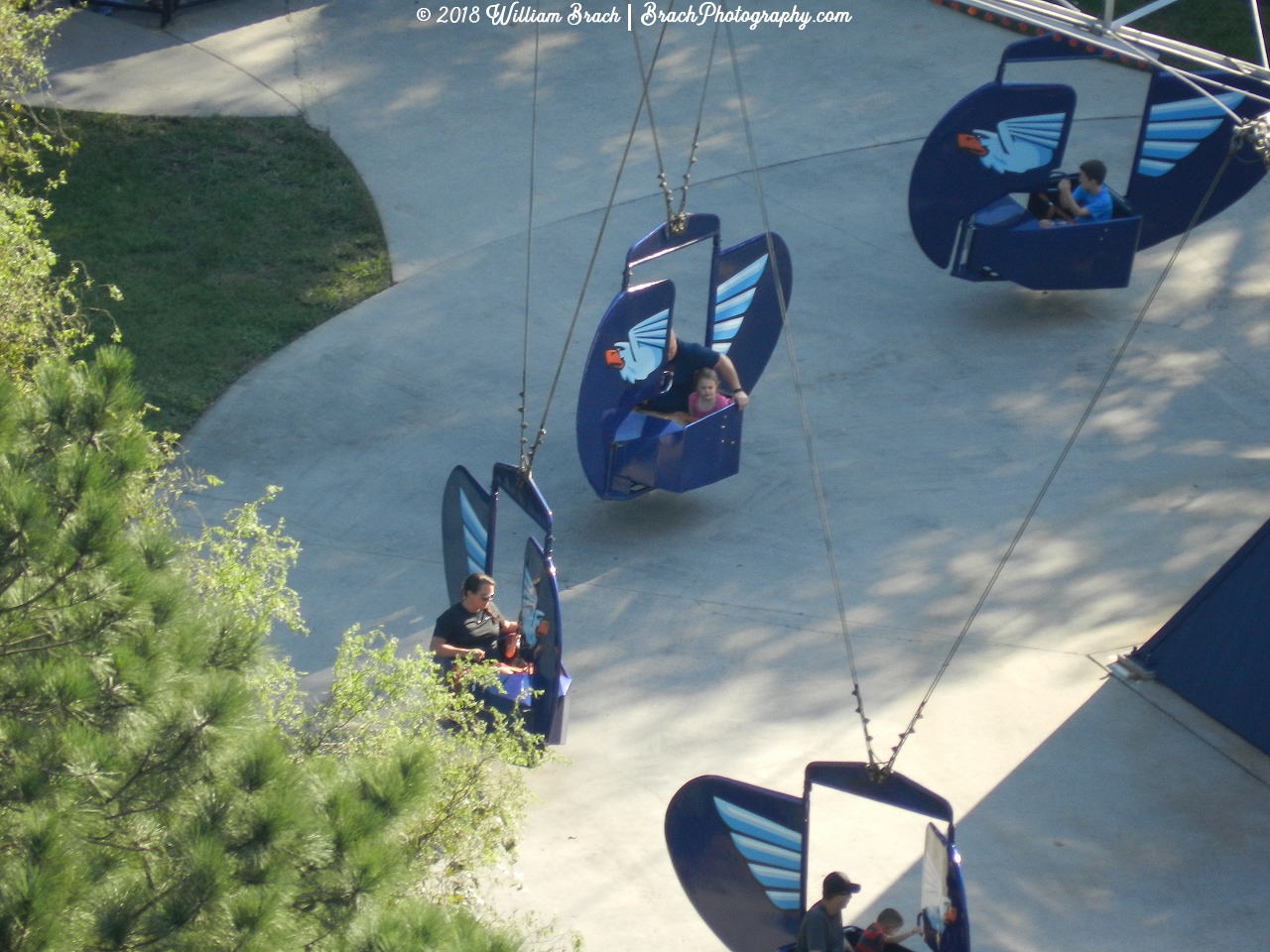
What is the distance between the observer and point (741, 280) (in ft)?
30.5

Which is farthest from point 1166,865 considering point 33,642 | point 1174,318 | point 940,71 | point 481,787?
point 940,71

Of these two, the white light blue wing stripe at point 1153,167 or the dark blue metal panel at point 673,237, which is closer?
the dark blue metal panel at point 673,237

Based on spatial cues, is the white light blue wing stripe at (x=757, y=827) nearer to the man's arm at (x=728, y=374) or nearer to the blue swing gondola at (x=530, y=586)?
the blue swing gondola at (x=530, y=586)

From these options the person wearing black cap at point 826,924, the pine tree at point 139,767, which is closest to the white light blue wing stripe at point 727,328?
the person wearing black cap at point 826,924

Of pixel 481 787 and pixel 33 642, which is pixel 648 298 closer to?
pixel 481 787

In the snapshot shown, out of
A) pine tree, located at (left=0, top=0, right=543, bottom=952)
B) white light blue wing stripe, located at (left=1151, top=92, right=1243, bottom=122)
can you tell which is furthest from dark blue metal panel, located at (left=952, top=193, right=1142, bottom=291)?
pine tree, located at (left=0, top=0, right=543, bottom=952)

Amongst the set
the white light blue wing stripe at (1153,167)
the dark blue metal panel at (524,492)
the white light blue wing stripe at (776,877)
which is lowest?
the white light blue wing stripe at (776,877)

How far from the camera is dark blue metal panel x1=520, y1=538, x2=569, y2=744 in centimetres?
649

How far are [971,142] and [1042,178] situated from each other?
686mm

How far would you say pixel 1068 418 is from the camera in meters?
9.70

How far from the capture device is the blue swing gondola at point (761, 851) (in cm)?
492

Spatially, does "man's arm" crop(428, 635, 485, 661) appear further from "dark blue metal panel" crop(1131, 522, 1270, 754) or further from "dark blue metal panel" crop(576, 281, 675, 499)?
"dark blue metal panel" crop(1131, 522, 1270, 754)

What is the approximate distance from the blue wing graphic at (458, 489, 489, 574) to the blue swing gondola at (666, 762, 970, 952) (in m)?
2.21

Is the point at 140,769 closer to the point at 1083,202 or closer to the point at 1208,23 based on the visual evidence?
the point at 1083,202
